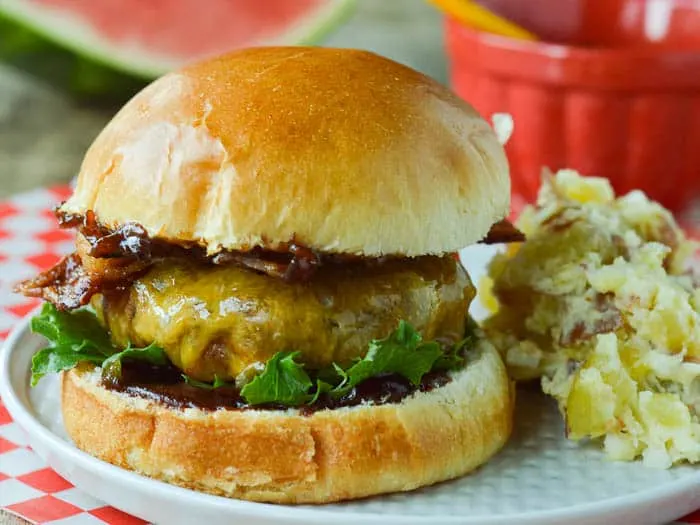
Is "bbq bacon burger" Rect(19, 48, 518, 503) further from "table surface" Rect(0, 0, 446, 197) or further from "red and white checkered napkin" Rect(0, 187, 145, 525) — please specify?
"table surface" Rect(0, 0, 446, 197)

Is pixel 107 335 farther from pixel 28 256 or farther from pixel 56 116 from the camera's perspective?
pixel 56 116

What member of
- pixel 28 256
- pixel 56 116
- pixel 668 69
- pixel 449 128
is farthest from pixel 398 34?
pixel 449 128

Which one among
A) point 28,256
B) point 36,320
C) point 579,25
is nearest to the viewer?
point 36,320

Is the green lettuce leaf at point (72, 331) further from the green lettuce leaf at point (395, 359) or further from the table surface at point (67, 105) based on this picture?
the table surface at point (67, 105)

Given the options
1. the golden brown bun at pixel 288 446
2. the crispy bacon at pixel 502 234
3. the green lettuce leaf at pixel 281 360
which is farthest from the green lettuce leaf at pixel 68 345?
the crispy bacon at pixel 502 234

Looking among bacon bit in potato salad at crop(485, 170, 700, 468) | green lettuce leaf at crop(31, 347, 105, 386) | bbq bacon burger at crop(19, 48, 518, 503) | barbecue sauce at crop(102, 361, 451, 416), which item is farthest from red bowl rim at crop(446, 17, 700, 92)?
green lettuce leaf at crop(31, 347, 105, 386)

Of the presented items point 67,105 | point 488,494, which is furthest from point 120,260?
point 67,105

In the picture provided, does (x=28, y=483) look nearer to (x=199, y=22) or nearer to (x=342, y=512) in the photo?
(x=342, y=512)
